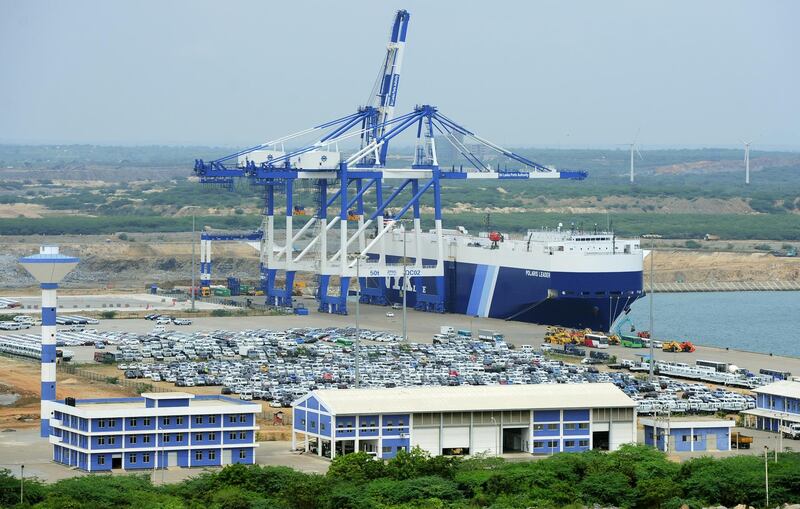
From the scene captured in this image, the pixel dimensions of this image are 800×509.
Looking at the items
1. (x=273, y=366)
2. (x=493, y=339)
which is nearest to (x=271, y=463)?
(x=273, y=366)

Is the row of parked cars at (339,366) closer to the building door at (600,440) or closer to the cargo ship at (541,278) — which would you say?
the building door at (600,440)

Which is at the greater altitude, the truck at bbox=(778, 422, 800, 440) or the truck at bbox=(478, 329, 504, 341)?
the truck at bbox=(478, 329, 504, 341)

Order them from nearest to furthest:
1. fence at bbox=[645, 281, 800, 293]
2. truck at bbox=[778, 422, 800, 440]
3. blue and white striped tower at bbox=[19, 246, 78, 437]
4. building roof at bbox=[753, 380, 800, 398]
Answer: blue and white striped tower at bbox=[19, 246, 78, 437] < truck at bbox=[778, 422, 800, 440] < building roof at bbox=[753, 380, 800, 398] < fence at bbox=[645, 281, 800, 293]

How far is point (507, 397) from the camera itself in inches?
1992

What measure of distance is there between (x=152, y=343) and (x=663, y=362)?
19.8m

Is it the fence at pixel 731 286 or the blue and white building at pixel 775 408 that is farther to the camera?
the fence at pixel 731 286

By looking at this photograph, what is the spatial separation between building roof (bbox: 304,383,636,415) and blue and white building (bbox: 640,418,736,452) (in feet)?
3.39

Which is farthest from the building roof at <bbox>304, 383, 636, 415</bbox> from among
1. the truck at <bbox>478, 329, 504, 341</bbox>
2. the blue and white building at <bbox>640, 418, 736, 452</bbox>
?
the truck at <bbox>478, 329, 504, 341</bbox>

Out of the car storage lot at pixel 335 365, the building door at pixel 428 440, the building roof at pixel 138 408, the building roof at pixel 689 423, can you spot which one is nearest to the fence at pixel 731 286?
the car storage lot at pixel 335 365

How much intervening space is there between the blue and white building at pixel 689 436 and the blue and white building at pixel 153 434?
1067 centimetres

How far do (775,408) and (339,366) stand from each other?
17659 millimetres

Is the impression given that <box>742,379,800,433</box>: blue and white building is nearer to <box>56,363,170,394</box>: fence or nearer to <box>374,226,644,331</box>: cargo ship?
<box>56,363,170,394</box>: fence

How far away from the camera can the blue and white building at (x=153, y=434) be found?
47.6m

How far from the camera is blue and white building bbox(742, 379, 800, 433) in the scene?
53.6m
